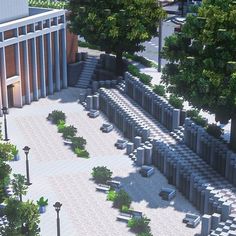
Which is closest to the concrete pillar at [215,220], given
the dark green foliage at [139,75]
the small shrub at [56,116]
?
the dark green foliage at [139,75]

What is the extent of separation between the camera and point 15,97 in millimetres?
65000

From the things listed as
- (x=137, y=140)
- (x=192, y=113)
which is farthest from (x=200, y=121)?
(x=137, y=140)

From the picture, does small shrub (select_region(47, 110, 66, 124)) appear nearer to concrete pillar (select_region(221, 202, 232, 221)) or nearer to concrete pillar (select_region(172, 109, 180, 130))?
concrete pillar (select_region(172, 109, 180, 130))

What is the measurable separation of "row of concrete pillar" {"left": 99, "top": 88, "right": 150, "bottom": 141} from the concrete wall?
12.2 meters

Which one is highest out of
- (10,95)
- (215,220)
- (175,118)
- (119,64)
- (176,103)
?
(119,64)

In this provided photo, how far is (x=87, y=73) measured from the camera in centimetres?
7244

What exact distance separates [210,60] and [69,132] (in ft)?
62.8

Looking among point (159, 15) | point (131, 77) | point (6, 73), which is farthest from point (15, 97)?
point (159, 15)

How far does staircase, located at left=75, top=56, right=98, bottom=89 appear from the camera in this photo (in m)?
71.6

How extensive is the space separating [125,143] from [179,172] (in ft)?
31.9

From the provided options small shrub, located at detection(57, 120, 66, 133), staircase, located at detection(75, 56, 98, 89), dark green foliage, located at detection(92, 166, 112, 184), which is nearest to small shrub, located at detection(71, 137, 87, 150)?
small shrub, located at detection(57, 120, 66, 133)

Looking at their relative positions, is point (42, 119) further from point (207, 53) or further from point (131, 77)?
point (207, 53)

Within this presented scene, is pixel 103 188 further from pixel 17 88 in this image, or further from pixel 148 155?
pixel 17 88

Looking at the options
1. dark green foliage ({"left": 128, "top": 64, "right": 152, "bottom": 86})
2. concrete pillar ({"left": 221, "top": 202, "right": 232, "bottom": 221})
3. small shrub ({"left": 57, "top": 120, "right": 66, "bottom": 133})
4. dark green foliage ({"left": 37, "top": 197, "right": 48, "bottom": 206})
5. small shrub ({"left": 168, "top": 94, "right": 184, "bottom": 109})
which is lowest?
dark green foliage ({"left": 37, "top": 197, "right": 48, "bottom": 206})
